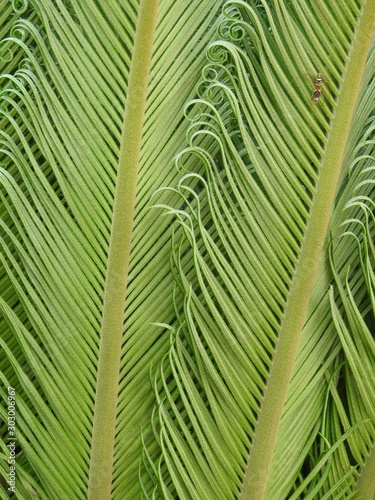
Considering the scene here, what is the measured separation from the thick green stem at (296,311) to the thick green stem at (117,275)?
0.86 ft

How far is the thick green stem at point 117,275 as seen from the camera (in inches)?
45.6

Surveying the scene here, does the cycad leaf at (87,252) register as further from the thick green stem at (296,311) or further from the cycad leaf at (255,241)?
the thick green stem at (296,311)

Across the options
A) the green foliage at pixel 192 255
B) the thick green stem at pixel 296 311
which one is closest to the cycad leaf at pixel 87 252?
the green foliage at pixel 192 255

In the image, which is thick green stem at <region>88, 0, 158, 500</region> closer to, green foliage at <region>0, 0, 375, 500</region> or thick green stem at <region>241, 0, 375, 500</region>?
green foliage at <region>0, 0, 375, 500</region>

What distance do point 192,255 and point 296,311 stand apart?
21cm

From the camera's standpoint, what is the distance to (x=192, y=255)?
1158mm

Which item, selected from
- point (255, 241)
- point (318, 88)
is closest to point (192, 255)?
point (255, 241)

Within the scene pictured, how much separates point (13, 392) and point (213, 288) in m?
0.41

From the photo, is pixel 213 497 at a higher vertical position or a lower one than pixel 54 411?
lower

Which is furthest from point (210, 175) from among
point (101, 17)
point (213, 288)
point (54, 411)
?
point (54, 411)

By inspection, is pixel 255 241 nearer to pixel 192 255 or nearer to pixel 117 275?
pixel 192 255

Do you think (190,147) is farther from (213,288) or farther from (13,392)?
(13,392)

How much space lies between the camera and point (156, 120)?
1178mm

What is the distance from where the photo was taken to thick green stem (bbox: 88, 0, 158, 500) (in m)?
1.16
